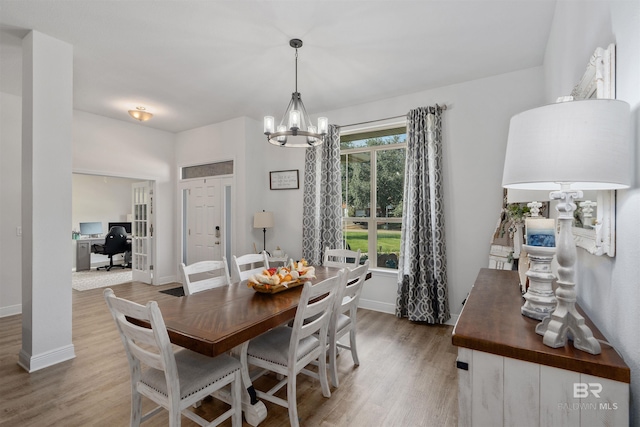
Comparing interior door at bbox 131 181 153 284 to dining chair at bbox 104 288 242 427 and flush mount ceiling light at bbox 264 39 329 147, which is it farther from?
dining chair at bbox 104 288 242 427

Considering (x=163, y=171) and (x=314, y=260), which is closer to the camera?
(x=314, y=260)

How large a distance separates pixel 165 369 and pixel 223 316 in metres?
0.39

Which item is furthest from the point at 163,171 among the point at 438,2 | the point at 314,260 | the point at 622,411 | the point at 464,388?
the point at 622,411

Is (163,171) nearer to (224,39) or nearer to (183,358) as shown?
(224,39)

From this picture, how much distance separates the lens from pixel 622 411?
840mm

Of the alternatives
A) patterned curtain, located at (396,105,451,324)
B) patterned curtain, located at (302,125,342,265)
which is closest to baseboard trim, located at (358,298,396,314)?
patterned curtain, located at (396,105,451,324)

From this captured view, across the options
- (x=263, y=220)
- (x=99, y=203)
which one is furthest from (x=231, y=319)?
(x=99, y=203)

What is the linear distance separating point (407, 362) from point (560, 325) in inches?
76.9

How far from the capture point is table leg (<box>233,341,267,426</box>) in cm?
188

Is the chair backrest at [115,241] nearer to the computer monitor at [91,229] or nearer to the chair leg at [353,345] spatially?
the computer monitor at [91,229]

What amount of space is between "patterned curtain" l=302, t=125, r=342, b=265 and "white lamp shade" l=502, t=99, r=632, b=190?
3.38 meters

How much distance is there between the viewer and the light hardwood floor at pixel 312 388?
1.96 meters

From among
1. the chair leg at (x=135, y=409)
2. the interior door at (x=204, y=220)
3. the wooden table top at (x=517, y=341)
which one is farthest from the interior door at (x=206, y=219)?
the wooden table top at (x=517, y=341)

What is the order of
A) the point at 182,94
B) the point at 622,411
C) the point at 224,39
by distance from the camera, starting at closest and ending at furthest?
the point at 622,411 < the point at 224,39 < the point at 182,94
